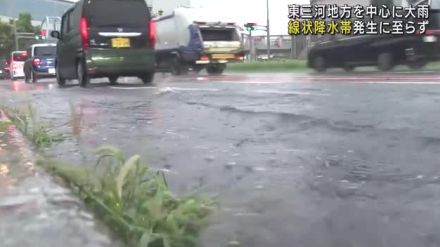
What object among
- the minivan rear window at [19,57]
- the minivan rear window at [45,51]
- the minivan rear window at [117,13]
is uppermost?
the minivan rear window at [117,13]

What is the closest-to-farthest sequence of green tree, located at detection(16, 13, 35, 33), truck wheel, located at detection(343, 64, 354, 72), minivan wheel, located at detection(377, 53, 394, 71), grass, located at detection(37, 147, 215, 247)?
1. grass, located at detection(37, 147, 215, 247)
2. minivan wheel, located at detection(377, 53, 394, 71)
3. truck wheel, located at detection(343, 64, 354, 72)
4. green tree, located at detection(16, 13, 35, 33)

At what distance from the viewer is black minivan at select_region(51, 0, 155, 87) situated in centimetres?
1385

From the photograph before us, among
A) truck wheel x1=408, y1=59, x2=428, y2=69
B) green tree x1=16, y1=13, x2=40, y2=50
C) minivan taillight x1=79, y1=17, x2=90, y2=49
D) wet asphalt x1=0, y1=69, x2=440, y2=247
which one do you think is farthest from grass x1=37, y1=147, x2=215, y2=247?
green tree x1=16, y1=13, x2=40, y2=50

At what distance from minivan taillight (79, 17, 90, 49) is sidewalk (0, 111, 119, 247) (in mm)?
10780

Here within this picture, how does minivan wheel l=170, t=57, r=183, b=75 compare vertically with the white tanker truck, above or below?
below

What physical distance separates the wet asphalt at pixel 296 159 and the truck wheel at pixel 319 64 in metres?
12.9

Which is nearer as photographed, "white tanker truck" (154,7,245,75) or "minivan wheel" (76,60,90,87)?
"minivan wheel" (76,60,90,87)

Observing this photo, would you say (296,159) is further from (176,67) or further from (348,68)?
(176,67)

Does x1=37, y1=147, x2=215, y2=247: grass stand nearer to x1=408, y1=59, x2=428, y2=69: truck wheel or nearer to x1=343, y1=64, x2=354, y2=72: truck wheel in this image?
x1=408, y1=59, x2=428, y2=69: truck wheel

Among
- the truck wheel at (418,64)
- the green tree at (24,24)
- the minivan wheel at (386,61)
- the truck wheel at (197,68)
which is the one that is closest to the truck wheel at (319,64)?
the minivan wheel at (386,61)

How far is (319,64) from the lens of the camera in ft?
70.9

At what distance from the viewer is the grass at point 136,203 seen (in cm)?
234

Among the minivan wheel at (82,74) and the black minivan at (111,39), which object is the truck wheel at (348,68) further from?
the minivan wheel at (82,74)

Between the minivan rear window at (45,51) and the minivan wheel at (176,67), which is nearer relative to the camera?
the minivan rear window at (45,51)
